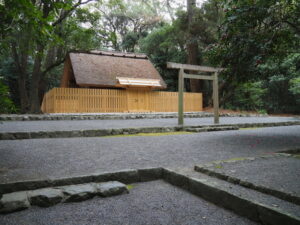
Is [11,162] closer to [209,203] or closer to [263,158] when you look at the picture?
[209,203]

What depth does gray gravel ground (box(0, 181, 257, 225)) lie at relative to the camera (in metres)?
2.15

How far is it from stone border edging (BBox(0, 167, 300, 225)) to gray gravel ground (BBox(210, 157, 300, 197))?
14.9 inches

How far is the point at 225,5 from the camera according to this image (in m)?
5.20

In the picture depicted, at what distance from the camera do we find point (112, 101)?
16.5m

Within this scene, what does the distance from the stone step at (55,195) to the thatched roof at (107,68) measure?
13932 mm

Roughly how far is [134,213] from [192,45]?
19603 millimetres

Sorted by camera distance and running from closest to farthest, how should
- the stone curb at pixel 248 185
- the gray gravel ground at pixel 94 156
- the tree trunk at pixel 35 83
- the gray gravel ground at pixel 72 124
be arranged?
1. the stone curb at pixel 248 185
2. the gray gravel ground at pixel 94 156
3. the gray gravel ground at pixel 72 124
4. the tree trunk at pixel 35 83

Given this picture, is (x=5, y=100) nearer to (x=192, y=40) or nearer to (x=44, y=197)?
(x=44, y=197)

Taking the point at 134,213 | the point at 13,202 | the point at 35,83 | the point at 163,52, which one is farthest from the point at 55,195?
the point at 163,52

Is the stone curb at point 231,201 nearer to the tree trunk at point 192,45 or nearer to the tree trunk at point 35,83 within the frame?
the tree trunk at point 35,83

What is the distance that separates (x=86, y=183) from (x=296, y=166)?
111 inches

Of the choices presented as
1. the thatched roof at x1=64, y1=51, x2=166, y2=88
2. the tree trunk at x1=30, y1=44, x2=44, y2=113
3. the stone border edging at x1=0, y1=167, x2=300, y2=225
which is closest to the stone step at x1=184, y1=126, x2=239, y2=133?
the stone border edging at x1=0, y1=167, x2=300, y2=225

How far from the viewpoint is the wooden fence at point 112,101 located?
15016 millimetres

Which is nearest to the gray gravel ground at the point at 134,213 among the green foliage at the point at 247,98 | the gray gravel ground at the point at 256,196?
the gray gravel ground at the point at 256,196
